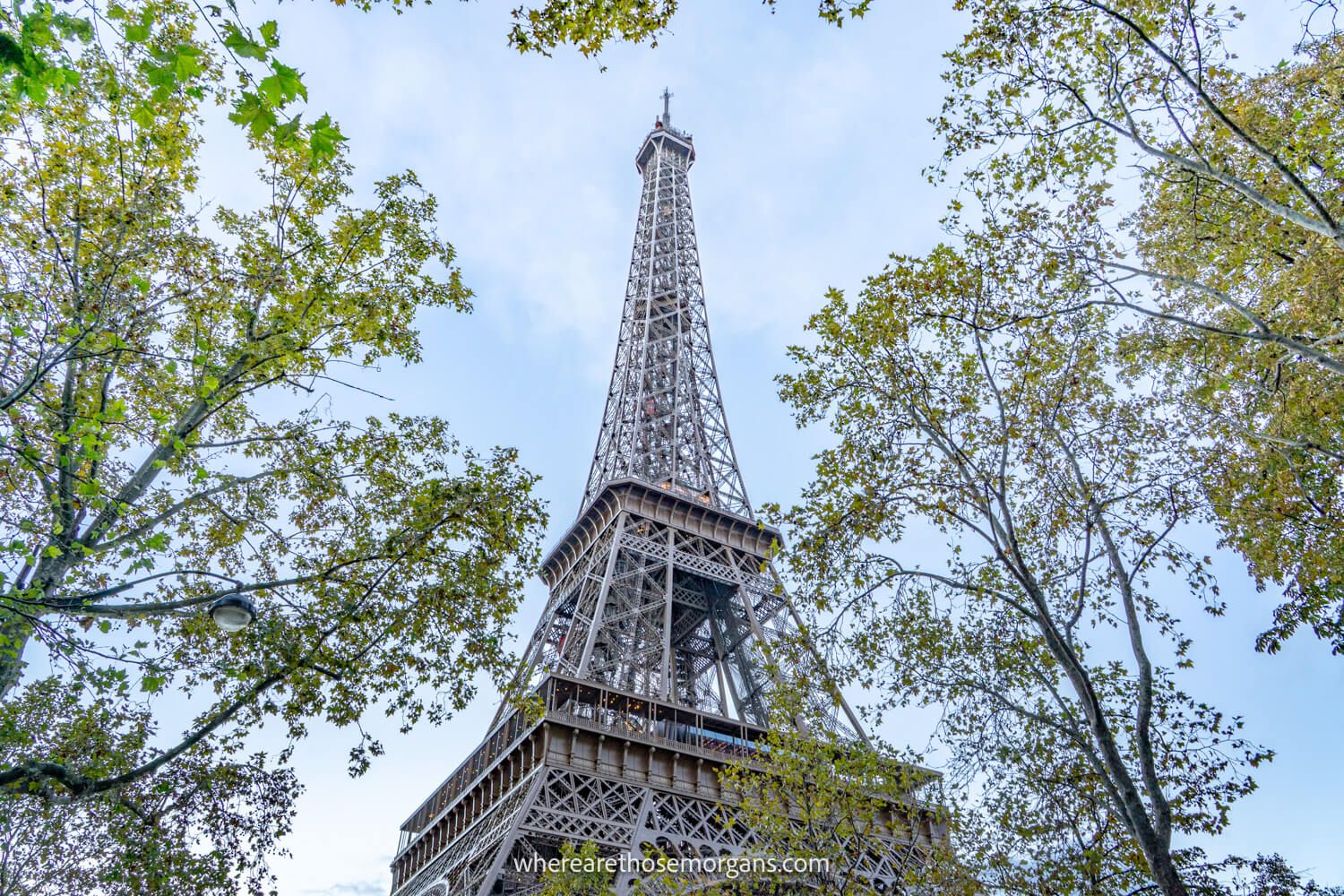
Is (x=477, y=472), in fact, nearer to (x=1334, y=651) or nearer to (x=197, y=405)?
(x=197, y=405)

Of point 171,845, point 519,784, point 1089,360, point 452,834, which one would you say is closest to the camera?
point 171,845

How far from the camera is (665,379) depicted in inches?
1714

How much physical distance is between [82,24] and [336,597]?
21.2 feet

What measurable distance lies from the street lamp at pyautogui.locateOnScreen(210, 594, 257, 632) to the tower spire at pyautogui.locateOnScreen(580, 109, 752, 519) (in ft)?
84.1

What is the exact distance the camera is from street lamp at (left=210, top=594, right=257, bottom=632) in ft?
24.1

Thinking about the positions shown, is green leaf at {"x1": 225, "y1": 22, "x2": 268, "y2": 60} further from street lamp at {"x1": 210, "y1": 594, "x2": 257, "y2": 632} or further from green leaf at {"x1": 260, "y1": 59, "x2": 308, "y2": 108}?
street lamp at {"x1": 210, "y1": 594, "x2": 257, "y2": 632}

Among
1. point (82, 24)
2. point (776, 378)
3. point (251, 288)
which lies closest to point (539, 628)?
point (776, 378)

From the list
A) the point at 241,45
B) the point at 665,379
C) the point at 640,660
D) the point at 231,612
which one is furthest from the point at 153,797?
the point at 665,379

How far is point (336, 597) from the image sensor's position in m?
9.94

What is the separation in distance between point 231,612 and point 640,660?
2233 cm

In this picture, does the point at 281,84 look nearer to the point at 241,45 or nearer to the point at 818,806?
the point at 241,45

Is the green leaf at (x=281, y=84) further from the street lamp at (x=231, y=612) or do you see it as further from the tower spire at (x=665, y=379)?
the tower spire at (x=665, y=379)

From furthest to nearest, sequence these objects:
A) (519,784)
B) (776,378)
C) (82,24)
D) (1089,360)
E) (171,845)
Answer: (519,784), (776,378), (1089,360), (171,845), (82,24)

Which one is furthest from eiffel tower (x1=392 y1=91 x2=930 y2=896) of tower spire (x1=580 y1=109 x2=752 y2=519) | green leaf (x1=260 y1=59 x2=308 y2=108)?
green leaf (x1=260 y1=59 x2=308 y2=108)
